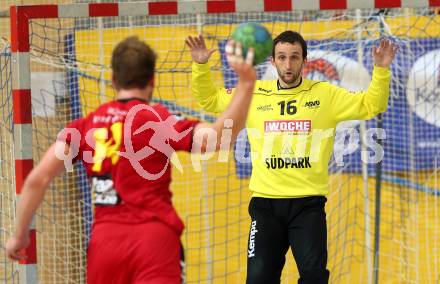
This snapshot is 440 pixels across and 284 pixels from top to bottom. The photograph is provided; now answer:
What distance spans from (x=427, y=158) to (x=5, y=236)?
4140 millimetres

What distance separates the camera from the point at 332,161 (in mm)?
9445

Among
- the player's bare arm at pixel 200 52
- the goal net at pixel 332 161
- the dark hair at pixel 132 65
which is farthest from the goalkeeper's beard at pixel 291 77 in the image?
the dark hair at pixel 132 65

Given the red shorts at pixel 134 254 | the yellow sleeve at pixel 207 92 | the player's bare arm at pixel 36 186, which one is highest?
the yellow sleeve at pixel 207 92

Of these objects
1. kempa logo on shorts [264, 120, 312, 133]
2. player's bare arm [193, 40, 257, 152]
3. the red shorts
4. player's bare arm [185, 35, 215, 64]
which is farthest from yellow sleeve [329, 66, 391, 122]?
the red shorts

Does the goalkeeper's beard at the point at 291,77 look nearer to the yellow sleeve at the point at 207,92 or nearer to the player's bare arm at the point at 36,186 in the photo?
the yellow sleeve at the point at 207,92

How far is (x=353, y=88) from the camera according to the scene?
9266 millimetres

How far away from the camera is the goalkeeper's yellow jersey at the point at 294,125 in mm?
6633

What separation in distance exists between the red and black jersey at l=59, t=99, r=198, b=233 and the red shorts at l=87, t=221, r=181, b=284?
0.18 ft

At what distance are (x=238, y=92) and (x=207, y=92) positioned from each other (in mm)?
2385

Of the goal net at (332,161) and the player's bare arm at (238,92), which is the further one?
the goal net at (332,161)

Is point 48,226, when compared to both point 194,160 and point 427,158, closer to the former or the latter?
point 194,160

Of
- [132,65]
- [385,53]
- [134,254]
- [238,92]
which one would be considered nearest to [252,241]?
[385,53]

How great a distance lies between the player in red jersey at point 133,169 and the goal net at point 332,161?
14.5ft

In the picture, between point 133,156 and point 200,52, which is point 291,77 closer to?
point 200,52
